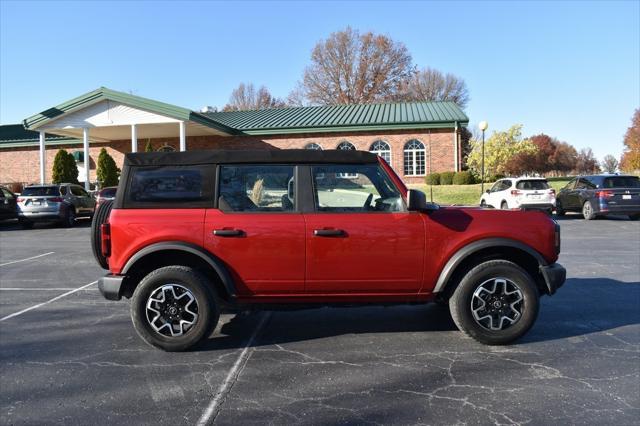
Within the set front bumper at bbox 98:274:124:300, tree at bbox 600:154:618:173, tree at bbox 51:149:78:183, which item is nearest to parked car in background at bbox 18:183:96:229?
tree at bbox 51:149:78:183

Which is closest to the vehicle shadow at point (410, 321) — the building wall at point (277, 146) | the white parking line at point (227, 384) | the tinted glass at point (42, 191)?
the white parking line at point (227, 384)

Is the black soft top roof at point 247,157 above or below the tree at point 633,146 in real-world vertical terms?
below

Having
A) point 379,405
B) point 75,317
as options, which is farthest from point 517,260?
point 75,317

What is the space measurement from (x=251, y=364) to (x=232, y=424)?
3.54 ft

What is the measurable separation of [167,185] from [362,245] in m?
1.90

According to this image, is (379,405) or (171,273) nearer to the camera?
(379,405)

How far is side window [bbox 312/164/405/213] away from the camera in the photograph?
4.72 metres

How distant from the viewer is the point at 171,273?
15.0 feet

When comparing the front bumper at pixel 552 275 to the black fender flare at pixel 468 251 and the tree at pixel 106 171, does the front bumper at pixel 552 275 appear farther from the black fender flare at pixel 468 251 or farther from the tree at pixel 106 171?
the tree at pixel 106 171

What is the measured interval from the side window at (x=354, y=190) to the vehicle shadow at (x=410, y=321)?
1381 millimetres

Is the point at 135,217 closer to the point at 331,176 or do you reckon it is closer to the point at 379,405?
the point at 331,176

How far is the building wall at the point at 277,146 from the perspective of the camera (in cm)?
3022

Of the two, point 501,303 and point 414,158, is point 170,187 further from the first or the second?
point 414,158

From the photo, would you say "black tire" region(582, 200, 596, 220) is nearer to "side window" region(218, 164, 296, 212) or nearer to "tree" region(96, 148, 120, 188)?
"side window" region(218, 164, 296, 212)
